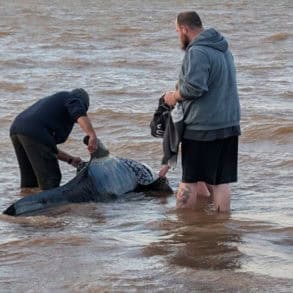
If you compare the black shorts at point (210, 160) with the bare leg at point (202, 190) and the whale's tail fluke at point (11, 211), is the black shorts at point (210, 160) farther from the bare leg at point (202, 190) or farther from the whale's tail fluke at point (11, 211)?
the whale's tail fluke at point (11, 211)

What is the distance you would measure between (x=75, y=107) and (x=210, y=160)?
1.49 m

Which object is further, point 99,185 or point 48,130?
point 99,185

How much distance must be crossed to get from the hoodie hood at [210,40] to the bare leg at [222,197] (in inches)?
45.1

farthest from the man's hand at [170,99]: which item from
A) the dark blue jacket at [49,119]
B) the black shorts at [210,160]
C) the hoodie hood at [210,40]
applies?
the dark blue jacket at [49,119]

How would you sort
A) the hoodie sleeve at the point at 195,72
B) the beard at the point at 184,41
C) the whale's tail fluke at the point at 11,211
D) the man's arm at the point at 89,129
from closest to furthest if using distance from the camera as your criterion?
the hoodie sleeve at the point at 195,72
the beard at the point at 184,41
the whale's tail fluke at the point at 11,211
the man's arm at the point at 89,129

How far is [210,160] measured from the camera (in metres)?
7.70

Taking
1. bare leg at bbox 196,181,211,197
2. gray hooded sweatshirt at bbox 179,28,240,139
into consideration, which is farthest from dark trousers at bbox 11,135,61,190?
gray hooded sweatshirt at bbox 179,28,240,139

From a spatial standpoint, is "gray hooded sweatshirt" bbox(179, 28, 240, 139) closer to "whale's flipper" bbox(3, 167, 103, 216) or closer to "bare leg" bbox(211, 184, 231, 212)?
"bare leg" bbox(211, 184, 231, 212)

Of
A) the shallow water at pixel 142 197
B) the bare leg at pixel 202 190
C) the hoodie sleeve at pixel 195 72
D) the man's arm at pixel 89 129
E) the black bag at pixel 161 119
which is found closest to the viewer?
the shallow water at pixel 142 197

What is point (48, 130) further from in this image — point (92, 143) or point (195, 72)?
point (195, 72)

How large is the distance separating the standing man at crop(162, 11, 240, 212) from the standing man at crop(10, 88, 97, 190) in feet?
3.96

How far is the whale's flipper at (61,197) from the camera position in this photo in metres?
8.32

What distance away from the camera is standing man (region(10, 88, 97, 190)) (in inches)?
344

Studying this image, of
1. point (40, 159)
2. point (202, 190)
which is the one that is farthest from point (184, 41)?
point (40, 159)
